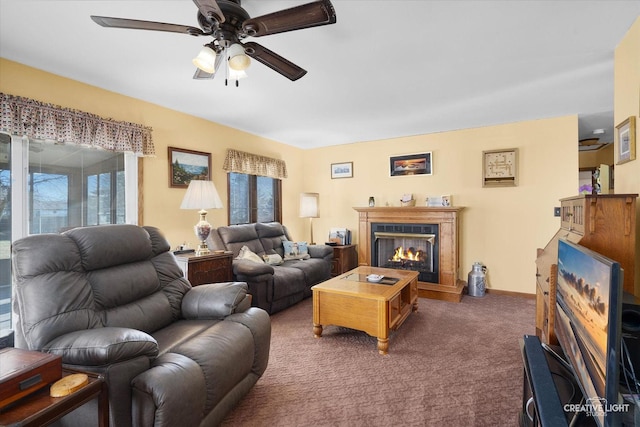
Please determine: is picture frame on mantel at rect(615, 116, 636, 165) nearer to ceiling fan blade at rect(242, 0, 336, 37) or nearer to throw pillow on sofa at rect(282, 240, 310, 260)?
ceiling fan blade at rect(242, 0, 336, 37)

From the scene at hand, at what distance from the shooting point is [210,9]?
1.32 m

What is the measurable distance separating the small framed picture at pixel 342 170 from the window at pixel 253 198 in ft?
3.33

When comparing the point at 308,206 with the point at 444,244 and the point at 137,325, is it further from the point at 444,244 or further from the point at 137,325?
the point at 137,325

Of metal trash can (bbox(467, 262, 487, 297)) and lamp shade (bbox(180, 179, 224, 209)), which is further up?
lamp shade (bbox(180, 179, 224, 209))

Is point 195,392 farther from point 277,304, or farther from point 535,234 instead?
point 535,234

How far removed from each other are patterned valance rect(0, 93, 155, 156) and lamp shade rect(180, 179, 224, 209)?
0.61 metres

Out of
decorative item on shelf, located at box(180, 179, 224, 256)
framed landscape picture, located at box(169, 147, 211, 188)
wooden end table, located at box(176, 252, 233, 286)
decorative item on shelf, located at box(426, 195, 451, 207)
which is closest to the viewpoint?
wooden end table, located at box(176, 252, 233, 286)

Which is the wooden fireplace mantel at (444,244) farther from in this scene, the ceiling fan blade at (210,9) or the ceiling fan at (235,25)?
the ceiling fan blade at (210,9)

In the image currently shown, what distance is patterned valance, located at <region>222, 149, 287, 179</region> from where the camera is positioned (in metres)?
4.10

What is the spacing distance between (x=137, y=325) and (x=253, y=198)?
308 centimetres

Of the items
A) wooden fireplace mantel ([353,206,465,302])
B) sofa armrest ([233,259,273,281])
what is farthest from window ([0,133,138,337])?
wooden fireplace mantel ([353,206,465,302])

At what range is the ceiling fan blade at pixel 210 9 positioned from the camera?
4.13ft

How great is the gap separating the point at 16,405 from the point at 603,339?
1939mm

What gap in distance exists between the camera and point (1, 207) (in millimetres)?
2311
